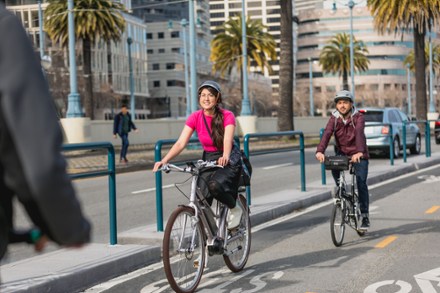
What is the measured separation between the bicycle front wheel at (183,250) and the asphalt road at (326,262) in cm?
28

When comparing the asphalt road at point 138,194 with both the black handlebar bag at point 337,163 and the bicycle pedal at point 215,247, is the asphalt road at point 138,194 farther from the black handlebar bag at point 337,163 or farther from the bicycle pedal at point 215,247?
the black handlebar bag at point 337,163

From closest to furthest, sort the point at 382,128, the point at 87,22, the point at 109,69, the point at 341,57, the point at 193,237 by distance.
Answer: the point at 193,237, the point at 382,128, the point at 87,22, the point at 341,57, the point at 109,69

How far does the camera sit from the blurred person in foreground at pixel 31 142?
1814mm

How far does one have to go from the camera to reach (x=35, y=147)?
1812 mm

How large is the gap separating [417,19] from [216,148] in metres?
33.4

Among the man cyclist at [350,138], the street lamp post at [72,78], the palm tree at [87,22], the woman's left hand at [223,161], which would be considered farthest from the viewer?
the palm tree at [87,22]

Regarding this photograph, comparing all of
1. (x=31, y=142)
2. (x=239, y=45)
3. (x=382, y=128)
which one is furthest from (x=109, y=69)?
(x=31, y=142)

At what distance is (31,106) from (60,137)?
0.12 metres

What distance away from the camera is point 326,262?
7.07m

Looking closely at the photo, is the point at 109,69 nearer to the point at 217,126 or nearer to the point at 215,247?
the point at 217,126

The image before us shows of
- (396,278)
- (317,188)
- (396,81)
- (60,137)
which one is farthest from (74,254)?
→ (396,81)

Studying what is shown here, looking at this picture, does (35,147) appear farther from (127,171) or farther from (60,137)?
(127,171)

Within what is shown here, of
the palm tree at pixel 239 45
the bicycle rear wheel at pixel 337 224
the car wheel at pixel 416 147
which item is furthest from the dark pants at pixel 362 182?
the palm tree at pixel 239 45

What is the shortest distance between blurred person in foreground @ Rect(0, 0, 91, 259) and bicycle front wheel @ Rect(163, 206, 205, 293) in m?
3.61
